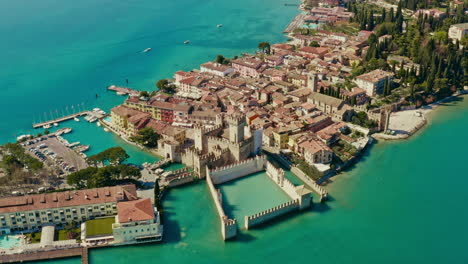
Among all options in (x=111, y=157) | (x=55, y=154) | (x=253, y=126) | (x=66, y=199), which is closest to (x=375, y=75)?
(x=253, y=126)

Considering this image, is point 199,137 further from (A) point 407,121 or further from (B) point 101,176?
(A) point 407,121

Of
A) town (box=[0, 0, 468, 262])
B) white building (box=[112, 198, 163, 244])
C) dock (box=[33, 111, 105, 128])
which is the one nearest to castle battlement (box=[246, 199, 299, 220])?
town (box=[0, 0, 468, 262])

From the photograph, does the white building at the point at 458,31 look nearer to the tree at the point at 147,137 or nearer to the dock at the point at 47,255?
the tree at the point at 147,137

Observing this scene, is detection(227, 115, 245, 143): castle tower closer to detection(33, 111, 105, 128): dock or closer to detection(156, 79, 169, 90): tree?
detection(33, 111, 105, 128): dock

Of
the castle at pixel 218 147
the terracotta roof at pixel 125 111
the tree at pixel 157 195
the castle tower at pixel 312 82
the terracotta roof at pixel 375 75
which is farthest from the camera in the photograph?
the terracotta roof at pixel 375 75

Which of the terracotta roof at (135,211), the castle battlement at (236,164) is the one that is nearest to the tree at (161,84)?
the castle battlement at (236,164)

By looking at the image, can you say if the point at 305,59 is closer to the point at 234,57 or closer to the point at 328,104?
the point at 234,57
